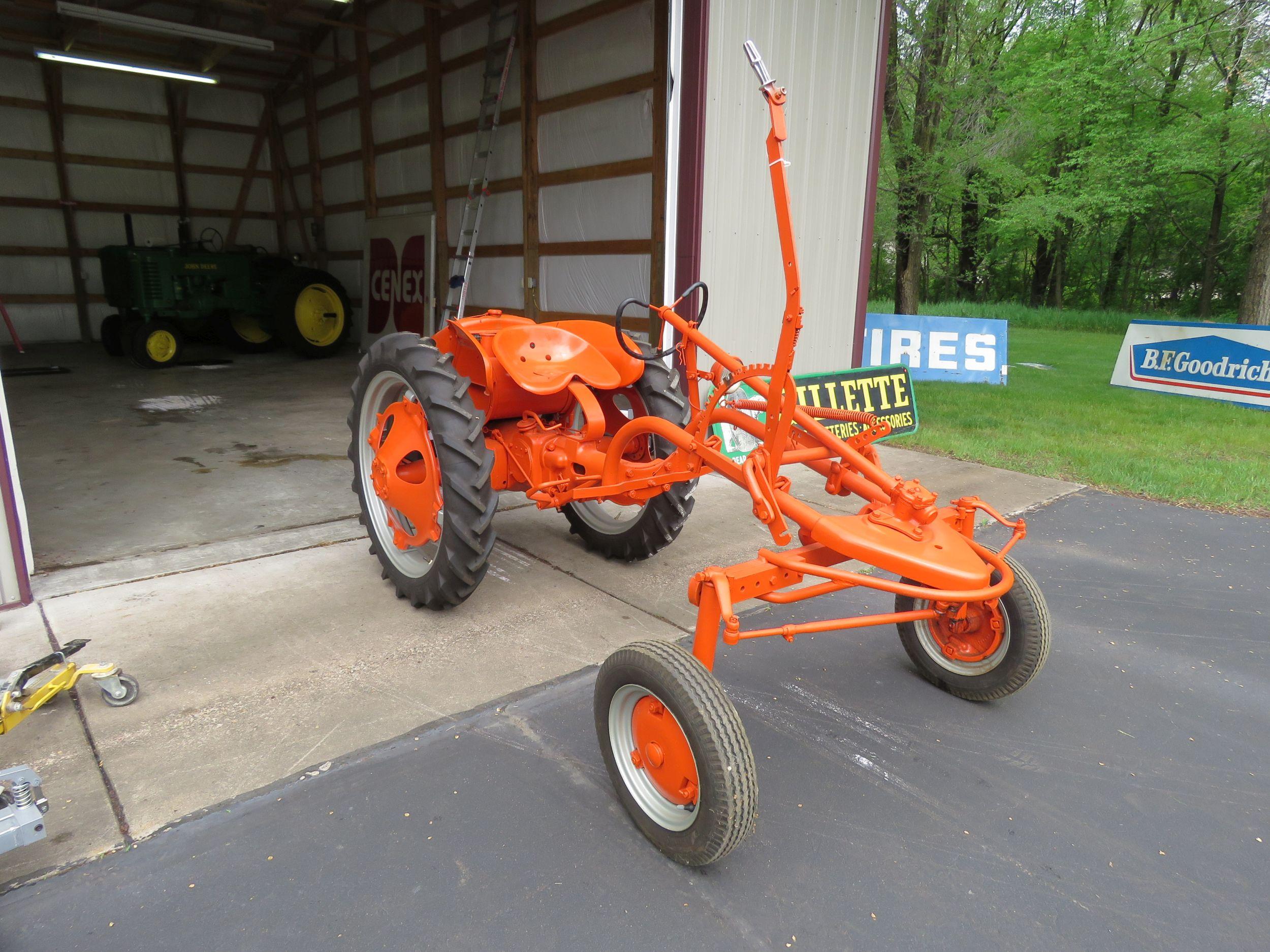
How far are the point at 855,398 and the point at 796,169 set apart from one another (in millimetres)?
2005

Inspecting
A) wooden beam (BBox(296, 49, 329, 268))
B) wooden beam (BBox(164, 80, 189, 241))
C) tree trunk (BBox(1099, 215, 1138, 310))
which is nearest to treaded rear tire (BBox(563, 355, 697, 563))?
wooden beam (BBox(296, 49, 329, 268))

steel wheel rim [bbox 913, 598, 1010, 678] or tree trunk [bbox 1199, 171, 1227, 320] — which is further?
tree trunk [bbox 1199, 171, 1227, 320]

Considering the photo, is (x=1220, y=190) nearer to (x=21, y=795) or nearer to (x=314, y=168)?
(x=314, y=168)

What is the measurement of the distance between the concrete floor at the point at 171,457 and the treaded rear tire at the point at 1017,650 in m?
3.53

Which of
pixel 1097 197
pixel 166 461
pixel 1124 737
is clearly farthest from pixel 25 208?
pixel 1097 197

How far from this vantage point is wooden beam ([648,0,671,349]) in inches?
280

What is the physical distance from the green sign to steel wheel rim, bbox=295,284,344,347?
7906 mm

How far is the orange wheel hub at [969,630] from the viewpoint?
106 inches

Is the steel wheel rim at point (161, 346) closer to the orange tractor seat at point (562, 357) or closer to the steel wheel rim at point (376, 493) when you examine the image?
the steel wheel rim at point (376, 493)

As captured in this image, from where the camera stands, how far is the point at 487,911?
1.89 m

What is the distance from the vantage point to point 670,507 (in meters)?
3.79

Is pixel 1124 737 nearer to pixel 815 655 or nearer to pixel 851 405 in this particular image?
pixel 815 655

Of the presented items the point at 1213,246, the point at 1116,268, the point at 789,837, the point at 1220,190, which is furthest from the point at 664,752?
the point at 1116,268

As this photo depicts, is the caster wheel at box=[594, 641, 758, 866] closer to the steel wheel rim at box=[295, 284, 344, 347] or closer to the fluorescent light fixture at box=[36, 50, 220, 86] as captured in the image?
the steel wheel rim at box=[295, 284, 344, 347]
